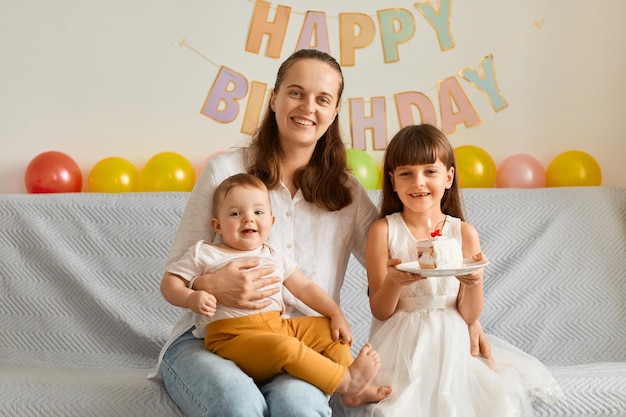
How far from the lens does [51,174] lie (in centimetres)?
292

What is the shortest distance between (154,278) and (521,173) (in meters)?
1.53

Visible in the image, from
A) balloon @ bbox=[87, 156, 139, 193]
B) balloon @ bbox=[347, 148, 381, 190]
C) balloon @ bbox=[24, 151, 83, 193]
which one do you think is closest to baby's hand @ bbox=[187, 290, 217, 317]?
balloon @ bbox=[347, 148, 381, 190]

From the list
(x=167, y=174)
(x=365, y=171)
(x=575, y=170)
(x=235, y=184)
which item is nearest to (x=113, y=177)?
(x=167, y=174)

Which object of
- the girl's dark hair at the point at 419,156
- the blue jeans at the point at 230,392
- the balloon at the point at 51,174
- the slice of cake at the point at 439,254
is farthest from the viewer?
the balloon at the point at 51,174

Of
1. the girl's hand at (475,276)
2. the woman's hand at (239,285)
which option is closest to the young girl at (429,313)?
the girl's hand at (475,276)

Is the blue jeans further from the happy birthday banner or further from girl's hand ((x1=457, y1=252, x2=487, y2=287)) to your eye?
the happy birthday banner

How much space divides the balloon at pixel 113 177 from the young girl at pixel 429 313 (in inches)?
52.4

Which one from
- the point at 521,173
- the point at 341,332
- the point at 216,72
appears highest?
the point at 216,72

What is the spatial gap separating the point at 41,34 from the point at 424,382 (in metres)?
2.36

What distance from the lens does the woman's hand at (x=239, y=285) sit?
5.38 ft

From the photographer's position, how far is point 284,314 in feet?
6.00

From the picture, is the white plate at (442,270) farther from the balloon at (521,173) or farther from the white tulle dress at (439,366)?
the balloon at (521,173)

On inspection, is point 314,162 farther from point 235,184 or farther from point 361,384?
point 361,384

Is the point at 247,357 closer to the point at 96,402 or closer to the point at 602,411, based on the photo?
the point at 96,402
